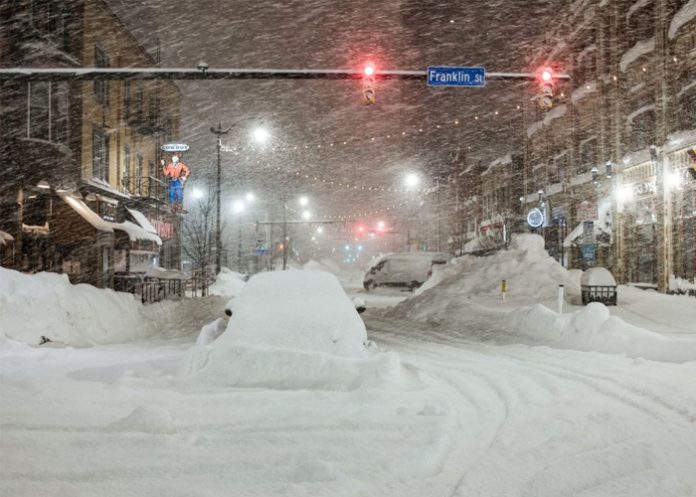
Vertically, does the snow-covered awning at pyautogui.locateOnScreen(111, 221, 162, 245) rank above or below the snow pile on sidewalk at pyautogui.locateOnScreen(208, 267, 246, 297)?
above

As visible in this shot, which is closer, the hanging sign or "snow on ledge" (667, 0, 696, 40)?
"snow on ledge" (667, 0, 696, 40)

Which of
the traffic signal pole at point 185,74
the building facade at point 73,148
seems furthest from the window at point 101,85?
the traffic signal pole at point 185,74

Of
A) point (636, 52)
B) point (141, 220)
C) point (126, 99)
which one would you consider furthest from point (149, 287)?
point (636, 52)

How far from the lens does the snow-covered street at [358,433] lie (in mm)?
4691

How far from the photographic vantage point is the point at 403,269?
37.8 meters

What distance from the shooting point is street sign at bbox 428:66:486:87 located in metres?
13.3

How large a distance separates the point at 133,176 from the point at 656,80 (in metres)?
25.2

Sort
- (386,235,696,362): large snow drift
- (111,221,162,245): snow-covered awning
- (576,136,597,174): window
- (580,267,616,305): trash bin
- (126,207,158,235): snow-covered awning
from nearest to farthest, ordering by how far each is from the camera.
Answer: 1. (386,235,696,362): large snow drift
2. (580,267,616,305): trash bin
3. (111,221,162,245): snow-covered awning
4. (126,207,158,235): snow-covered awning
5. (576,136,597,174): window

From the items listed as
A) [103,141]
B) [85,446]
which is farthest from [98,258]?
[85,446]

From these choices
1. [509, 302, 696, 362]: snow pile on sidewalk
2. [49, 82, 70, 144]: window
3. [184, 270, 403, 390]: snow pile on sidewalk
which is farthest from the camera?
[49, 82, 70, 144]: window

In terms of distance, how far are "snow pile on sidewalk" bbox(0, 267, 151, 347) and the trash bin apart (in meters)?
13.8

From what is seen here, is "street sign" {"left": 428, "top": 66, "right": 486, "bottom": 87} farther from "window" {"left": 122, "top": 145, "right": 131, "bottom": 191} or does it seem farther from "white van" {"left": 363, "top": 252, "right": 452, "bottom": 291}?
"white van" {"left": 363, "top": 252, "right": 452, "bottom": 291}

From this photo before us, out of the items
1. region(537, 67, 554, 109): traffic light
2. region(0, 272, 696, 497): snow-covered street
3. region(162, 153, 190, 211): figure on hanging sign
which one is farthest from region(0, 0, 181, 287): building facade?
region(537, 67, 554, 109): traffic light

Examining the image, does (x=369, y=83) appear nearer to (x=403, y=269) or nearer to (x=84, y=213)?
(x=84, y=213)
